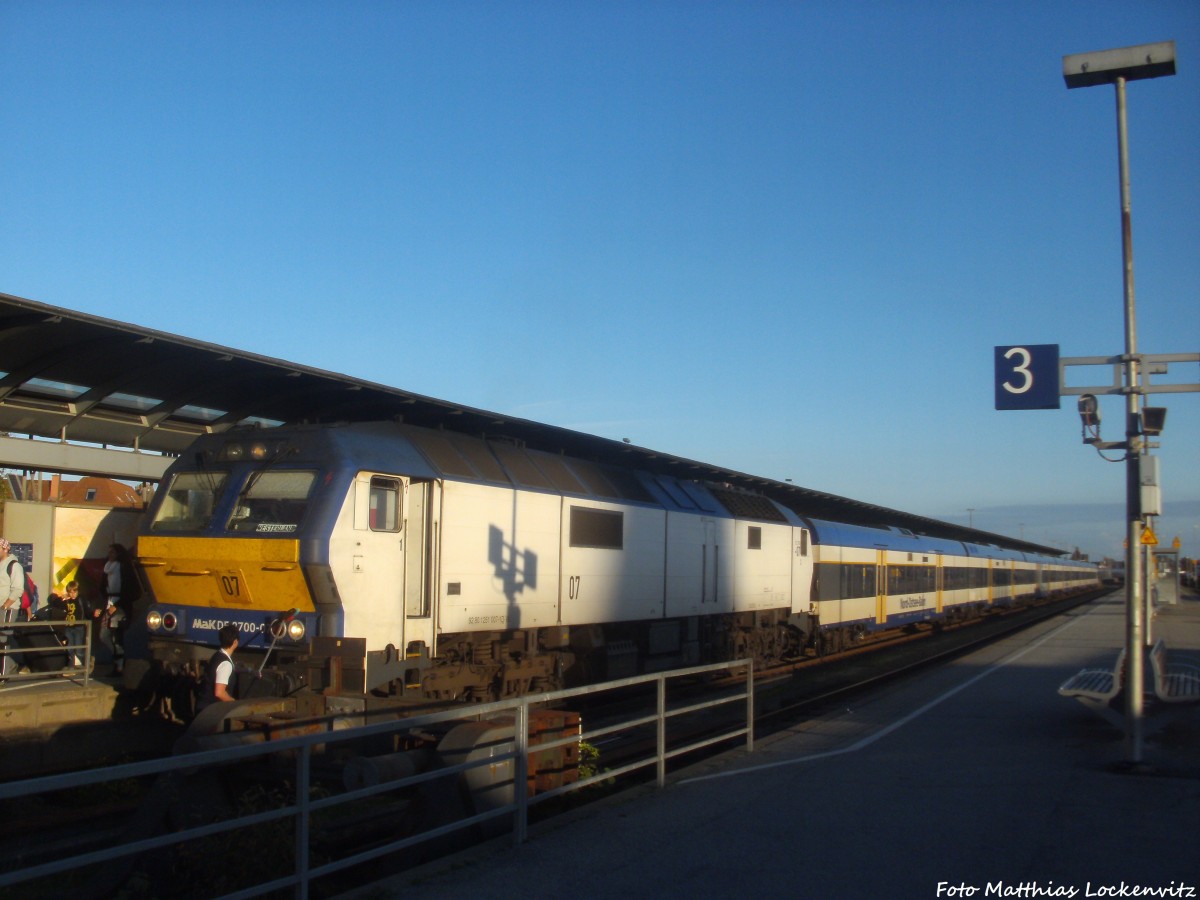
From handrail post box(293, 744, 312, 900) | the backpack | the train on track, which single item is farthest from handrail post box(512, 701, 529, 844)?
→ the backpack

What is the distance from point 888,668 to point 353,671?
14774 mm

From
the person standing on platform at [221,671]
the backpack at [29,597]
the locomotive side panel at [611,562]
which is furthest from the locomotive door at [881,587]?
the person standing on platform at [221,671]

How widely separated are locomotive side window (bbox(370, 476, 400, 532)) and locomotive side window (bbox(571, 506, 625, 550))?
12.0 feet

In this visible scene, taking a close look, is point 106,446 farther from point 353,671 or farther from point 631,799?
point 631,799

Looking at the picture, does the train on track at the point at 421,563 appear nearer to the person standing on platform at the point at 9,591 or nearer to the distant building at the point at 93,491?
the person standing on platform at the point at 9,591

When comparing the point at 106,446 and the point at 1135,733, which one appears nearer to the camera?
the point at 1135,733

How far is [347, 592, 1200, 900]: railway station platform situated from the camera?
559 centimetres

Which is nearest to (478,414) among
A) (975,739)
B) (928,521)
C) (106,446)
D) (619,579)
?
(619,579)

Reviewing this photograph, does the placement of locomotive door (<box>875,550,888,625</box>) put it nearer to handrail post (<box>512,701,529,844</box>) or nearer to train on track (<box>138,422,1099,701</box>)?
→ train on track (<box>138,422,1099,701</box>)

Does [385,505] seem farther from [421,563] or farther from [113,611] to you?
[113,611]

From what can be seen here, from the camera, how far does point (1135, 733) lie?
8453 mm

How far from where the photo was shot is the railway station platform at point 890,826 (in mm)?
5590

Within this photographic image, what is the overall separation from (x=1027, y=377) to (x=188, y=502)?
349 inches

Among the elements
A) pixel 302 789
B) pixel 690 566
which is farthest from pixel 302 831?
pixel 690 566
